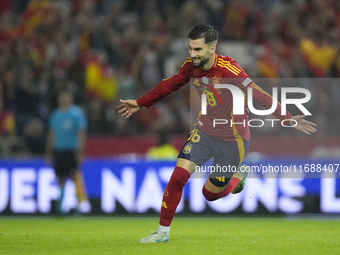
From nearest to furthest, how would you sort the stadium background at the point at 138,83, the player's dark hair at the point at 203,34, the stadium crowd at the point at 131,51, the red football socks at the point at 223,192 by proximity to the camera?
the player's dark hair at the point at 203,34
the red football socks at the point at 223,192
the stadium background at the point at 138,83
the stadium crowd at the point at 131,51

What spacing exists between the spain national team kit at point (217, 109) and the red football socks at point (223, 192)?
0.17m

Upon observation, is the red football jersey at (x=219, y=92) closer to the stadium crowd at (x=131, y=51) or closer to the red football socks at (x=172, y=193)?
the red football socks at (x=172, y=193)

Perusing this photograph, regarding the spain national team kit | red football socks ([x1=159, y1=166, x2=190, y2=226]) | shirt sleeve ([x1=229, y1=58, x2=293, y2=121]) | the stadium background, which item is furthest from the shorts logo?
the stadium background

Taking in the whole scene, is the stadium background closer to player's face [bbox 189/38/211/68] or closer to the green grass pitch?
the green grass pitch

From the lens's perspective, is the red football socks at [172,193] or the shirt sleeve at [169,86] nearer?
the red football socks at [172,193]

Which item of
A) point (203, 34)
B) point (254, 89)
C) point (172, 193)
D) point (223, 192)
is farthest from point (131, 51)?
point (172, 193)

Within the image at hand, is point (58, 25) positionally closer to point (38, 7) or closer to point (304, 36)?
point (38, 7)

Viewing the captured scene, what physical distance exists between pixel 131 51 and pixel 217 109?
6044mm

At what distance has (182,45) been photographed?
11219 millimetres

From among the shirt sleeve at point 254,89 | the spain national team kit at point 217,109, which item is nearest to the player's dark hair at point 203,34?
the spain national team kit at point 217,109


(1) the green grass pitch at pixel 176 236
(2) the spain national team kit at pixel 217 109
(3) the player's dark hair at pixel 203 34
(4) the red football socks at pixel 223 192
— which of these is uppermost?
(3) the player's dark hair at pixel 203 34

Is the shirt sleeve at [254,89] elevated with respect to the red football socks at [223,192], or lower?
elevated

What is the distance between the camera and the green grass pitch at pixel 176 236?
4.83 meters

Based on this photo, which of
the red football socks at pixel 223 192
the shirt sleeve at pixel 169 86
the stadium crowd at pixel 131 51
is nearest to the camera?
the shirt sleeve at pixel 169 86
